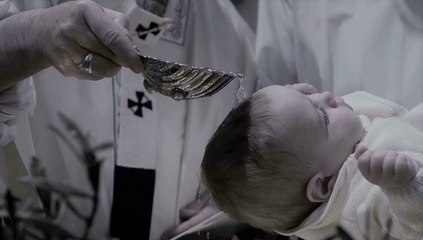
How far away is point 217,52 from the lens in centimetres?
113

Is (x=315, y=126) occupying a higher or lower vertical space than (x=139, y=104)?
higher

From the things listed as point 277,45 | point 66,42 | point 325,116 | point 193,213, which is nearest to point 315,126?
point 325,116

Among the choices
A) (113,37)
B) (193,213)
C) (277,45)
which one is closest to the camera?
(113,37)

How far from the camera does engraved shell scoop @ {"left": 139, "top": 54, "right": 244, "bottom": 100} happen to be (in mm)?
488

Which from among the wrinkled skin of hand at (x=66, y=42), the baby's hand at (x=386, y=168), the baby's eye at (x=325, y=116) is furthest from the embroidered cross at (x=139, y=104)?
the baby's hand at (x=386, y=168)

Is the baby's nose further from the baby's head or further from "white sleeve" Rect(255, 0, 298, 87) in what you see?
"white sleeve" Rect(255, 0, 298, 87)

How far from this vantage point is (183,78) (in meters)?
0.50

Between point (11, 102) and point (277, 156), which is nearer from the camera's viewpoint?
point (277, 156)

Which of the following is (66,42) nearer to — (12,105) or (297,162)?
(12,105)

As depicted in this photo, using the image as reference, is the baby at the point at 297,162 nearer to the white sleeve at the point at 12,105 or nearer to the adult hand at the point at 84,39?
the adult hand at the point at 84,39

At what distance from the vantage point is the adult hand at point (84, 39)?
58 centimetres

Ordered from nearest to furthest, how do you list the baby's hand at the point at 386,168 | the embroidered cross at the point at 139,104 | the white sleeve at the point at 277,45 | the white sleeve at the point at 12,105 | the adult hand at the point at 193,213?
the baby's hand at the point at 386,168
the white sleeve at the point at 12,105
the adult hand at the point at 193,213
the embroidered cross at the point at 139,104
the white sleeve at the point at 277,45

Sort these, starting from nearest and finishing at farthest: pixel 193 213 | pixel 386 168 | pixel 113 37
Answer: pixel 386 168 < pixel 113 37 < pixel 193 213

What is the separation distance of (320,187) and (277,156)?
70 millimetres
